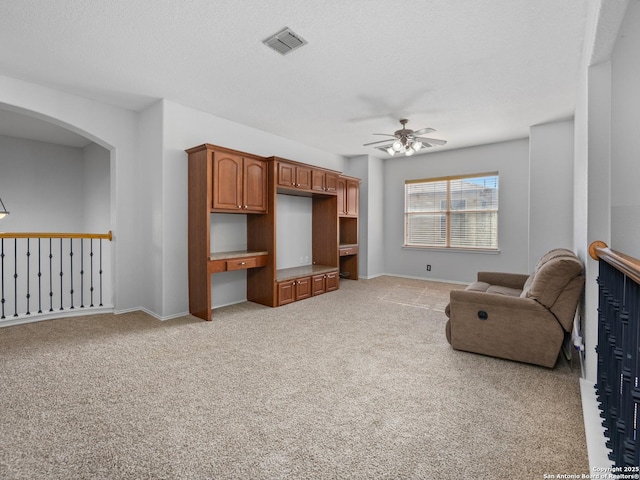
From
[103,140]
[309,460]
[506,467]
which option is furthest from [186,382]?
[103,140]

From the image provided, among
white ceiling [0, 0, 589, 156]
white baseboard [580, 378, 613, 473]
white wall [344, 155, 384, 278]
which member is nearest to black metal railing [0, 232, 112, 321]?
white ceiling [0, 0, 589, 156]

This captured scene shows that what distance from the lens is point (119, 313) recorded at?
4.41m

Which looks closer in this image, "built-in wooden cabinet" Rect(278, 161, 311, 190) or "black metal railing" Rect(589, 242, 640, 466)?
"black metal railing" Rect(589, 242, 640, 466)

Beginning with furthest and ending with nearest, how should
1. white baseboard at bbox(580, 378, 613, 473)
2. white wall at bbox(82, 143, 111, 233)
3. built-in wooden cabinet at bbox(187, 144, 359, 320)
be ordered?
white wall at bbox(82, 143, 111, 233), built-in wooden cabinet at bbox(187, 144, 359, 320), white baseboard at bbox(580, 378, 613, 473)

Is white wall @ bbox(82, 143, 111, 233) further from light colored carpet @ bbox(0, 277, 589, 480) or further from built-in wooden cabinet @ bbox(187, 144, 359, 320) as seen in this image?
light colored carpet @ bbox(0, 277, 589, 480)

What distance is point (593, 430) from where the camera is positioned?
1826 millimetres

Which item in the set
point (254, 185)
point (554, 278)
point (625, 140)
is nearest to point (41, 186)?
point (254, 185)

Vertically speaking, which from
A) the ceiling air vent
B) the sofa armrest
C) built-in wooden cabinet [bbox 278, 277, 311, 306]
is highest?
the ceiling air vent

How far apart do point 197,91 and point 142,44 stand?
1005 millimetres

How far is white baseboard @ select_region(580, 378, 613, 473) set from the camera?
61.5 inches

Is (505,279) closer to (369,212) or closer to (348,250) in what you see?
(348,250)

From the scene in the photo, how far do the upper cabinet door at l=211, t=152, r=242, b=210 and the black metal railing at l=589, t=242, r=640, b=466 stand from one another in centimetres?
380

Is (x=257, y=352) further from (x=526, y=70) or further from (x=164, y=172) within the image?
(x=526, y=70)

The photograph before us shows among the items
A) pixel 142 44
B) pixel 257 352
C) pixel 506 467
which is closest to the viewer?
pixel 506 467
